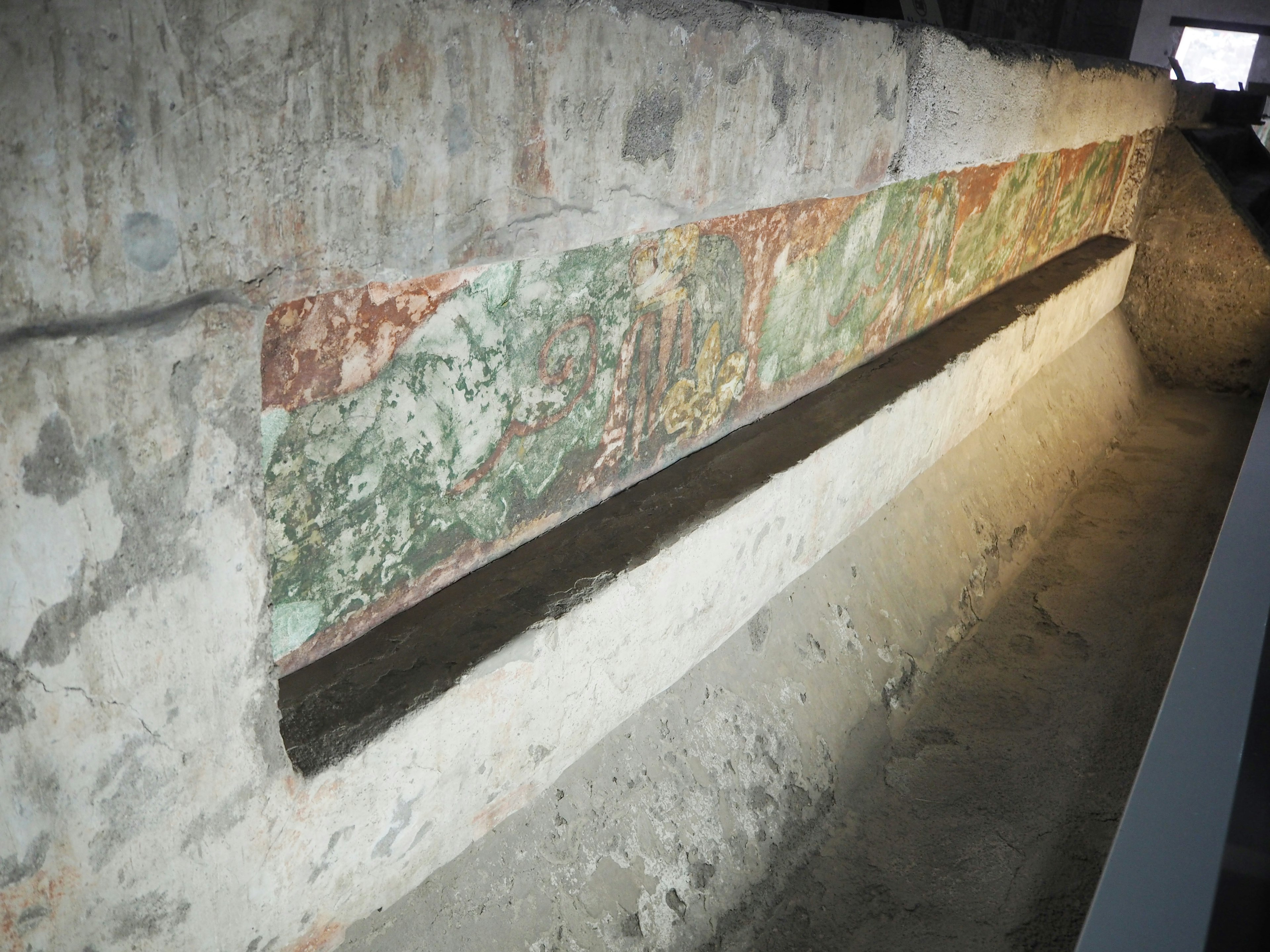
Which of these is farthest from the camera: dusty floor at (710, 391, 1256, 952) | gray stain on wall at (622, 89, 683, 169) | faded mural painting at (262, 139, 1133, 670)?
dusty floor at (710, 391, 1256, 952)

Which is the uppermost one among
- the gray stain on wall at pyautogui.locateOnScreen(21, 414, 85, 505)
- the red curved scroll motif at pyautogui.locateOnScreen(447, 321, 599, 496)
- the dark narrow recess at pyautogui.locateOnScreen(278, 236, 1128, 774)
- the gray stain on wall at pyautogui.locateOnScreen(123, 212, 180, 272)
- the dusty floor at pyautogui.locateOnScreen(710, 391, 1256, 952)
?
the gray stain on wall at pyautogui.locateOnScreen(123, 212, 180, 272)

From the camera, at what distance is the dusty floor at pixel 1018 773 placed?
2279mm

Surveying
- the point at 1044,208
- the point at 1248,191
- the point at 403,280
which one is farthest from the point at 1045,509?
the point at 403,280

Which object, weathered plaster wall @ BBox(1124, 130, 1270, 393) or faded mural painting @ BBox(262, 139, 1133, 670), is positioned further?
weathered plaster wall @ BBox(1124, 130, 1270, 393)

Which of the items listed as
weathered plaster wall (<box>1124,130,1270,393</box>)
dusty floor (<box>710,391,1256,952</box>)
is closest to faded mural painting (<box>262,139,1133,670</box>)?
dusty floor (<box>710,391,1256,952</box>)

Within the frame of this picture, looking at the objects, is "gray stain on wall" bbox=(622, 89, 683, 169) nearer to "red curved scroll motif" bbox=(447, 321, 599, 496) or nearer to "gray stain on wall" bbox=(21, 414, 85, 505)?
"red curved scroll motif" bbox=(447, 321, 599, 496)

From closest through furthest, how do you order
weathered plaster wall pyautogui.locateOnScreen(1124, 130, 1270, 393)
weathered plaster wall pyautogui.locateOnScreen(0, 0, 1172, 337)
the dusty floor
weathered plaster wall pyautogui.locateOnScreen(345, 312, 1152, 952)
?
1. weathered plaster wall pyautogui.locateOnScreen(0, 0, 1172, 337)
2. weathered plaster wall pyautogui.locateOnScreen(345, 312, 1152, 952)
3. the dusty floor
4. weathered plaster wall pyautogui.locateOnScreen(1124, 130, 1270, 393)

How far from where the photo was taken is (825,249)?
8.71 feet

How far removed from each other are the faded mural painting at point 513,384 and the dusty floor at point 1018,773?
3.76 feet

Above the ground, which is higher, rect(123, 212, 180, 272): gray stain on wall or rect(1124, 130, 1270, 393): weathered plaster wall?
rect(123, 212, 180, 272): gray stain on wall

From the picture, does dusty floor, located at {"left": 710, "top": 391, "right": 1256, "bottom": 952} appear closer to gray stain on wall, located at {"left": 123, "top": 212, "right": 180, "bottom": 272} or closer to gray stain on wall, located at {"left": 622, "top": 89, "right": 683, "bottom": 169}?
gray stain on wall, located at {"left": 622, "top": 89, "right": 683, "bottom": 169}

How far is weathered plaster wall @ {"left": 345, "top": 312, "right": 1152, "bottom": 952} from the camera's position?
1852 mm

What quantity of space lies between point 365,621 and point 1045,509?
3595 mm

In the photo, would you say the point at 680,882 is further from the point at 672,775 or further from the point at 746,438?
the point at 746,438
